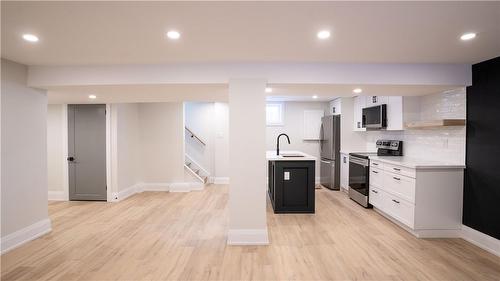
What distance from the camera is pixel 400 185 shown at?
3.74 metres

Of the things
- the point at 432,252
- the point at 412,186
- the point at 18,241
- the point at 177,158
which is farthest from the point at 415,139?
the point at 18,241

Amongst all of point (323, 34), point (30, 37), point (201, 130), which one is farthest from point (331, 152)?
point (30, 37)

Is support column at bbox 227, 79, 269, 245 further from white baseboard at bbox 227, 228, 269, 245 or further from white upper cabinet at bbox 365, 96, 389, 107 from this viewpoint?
white upper cabinet at bbox 365, 96, 389, 107

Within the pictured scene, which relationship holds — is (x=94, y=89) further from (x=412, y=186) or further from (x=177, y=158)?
(x=412, y=186)

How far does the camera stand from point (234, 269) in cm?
265

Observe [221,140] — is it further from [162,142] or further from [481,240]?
[481,240]

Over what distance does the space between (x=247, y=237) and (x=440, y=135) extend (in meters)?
3.28

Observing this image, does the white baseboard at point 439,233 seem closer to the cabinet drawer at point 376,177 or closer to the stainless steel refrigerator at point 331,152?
the cabinet drawer at point 376,177

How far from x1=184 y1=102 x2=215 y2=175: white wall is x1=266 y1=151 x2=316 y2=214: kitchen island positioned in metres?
3.11

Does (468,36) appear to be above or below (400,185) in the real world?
above

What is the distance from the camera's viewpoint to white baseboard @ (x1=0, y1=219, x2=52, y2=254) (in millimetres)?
3033

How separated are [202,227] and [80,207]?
9.33 feet

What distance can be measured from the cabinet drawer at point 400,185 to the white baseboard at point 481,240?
79 cm

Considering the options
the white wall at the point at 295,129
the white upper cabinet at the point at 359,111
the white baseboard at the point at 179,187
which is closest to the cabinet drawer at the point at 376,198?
the white upper cabinet at the point at 359,111
